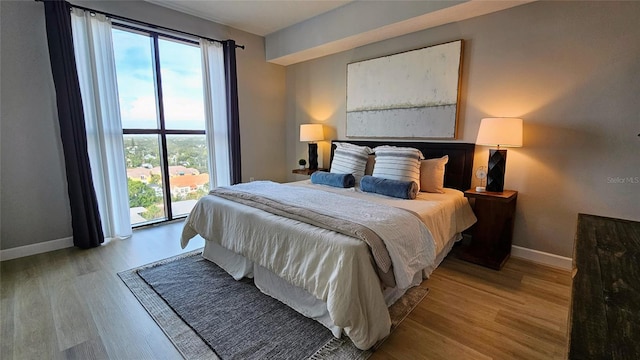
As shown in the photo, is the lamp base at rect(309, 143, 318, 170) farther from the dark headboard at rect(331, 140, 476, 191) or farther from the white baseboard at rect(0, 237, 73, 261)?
the white baseboard at rect(0, 237, 73, 261)

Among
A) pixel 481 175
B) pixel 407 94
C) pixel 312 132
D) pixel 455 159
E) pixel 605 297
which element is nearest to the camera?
pixel 605 297

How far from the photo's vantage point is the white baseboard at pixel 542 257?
2.51 m

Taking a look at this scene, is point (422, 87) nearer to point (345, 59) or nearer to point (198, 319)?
point (345, 59)

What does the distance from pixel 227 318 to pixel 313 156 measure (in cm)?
287

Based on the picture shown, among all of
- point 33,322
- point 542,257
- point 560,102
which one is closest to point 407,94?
point 560,102

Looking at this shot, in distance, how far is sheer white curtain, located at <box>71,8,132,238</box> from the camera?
2891mm

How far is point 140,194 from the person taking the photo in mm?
3584

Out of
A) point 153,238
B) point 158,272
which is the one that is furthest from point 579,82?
point 153,238

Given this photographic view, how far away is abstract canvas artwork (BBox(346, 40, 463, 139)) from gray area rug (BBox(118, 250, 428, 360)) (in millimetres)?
1876

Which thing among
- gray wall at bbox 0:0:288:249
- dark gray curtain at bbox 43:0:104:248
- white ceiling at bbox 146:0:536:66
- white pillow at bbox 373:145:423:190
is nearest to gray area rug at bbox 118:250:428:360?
dark gray curtain at bbox 43:0:104:248

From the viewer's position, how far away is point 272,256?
1.90 meters

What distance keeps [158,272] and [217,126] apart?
226 cm

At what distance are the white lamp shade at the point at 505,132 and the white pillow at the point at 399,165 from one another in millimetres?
649

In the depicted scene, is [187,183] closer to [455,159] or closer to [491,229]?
[455,159]
